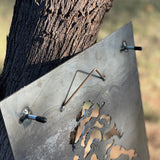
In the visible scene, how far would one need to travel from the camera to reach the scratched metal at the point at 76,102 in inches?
44.1

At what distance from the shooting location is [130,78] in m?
1.65

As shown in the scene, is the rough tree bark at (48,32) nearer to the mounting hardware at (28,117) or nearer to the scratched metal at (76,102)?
the scratched metal at (76,102)

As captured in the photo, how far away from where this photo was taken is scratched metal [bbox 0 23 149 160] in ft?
3.68

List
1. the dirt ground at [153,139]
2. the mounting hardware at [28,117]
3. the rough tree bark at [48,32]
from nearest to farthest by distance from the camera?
the mounting hardware at [28,117] → the rough tree bark at [48,32] → the dirt ground at [153,139]

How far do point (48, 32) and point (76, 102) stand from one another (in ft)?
1.28

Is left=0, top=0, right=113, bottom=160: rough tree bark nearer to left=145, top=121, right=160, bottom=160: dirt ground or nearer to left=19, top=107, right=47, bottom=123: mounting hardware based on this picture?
left=19, top=107, right=47, bottom=123: mounting hardware

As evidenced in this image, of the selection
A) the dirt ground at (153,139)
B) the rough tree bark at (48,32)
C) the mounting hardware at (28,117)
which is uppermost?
the rough tree bark at (48,32)

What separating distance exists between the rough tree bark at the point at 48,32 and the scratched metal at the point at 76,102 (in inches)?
5.8

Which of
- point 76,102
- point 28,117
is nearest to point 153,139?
point 76,102

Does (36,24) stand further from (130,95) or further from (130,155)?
(130,155)

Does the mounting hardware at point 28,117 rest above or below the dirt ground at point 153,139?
above

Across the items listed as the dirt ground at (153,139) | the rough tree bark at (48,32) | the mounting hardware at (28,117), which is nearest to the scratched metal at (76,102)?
the mounting hardware at (28,117)

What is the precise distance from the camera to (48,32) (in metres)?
1.45

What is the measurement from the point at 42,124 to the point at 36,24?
541mm
